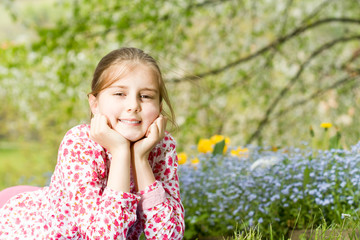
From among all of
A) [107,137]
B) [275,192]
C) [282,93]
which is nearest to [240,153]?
[275,192]

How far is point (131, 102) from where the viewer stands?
1.75m

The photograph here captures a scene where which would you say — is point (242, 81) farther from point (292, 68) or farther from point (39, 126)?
point (39, 126)

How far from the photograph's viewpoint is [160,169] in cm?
194

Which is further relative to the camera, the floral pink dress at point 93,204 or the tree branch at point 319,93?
the tree branch at point 319,93

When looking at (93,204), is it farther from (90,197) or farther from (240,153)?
(240,153)

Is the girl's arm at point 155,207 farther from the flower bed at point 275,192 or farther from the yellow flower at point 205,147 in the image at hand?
the yellow flower at point 205,147

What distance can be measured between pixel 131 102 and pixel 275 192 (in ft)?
4.72

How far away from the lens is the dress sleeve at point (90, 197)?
1.61m

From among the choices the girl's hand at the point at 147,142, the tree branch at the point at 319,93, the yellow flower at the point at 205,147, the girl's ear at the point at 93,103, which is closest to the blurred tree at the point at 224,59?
the tree branch at the point at 319,93

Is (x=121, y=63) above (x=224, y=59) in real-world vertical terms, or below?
below

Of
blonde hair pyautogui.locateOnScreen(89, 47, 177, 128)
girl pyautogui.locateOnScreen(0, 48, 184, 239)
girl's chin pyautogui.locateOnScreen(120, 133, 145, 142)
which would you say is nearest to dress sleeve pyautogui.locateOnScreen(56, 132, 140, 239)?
girl pyautogui.locateOnScreen(0, 48, 184, 239)

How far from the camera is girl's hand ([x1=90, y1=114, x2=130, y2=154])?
1.71 metres

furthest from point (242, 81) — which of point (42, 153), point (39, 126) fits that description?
point (42, 153)

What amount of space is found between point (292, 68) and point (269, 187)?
12.7 ft
